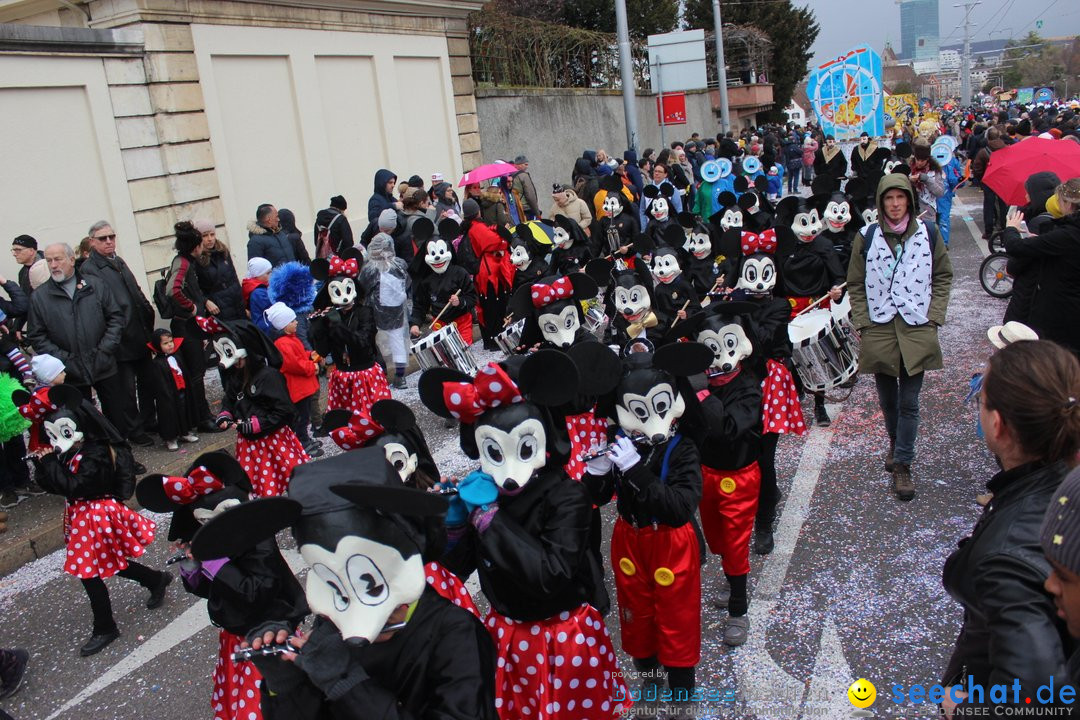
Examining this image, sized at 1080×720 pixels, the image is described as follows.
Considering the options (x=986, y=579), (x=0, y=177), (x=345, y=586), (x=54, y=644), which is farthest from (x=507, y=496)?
(x=0, y=177)

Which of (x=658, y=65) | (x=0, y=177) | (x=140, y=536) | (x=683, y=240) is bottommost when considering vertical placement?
(x=140, y=536)

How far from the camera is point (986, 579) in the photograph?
204cm

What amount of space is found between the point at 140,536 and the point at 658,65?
51.0 ft

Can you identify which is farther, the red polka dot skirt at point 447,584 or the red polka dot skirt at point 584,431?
the red polka dot skirt at point 584,431

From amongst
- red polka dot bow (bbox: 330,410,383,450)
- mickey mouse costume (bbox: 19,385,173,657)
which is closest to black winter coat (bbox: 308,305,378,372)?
mickey mouse costume (bbox: 19,385,173,657)

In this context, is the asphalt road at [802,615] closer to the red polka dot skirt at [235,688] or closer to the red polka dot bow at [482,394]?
the red polka dot skirt at [235,688]

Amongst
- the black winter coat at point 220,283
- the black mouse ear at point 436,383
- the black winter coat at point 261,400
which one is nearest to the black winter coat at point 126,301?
the black winter coat at point 220,283

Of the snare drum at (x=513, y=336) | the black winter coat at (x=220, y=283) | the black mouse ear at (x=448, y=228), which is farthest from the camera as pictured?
the black mouse ear at (x=448, y=228)

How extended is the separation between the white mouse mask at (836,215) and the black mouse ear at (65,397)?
576 cm

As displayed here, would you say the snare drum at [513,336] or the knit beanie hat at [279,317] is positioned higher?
the knit beanie hat at [279,317]

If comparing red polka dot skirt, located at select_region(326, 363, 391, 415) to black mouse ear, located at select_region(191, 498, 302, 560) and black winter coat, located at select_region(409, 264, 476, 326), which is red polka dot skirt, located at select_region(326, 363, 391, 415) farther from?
black mouse ear, located at select_region(191, 498, 302, 560)

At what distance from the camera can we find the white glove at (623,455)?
3.21m

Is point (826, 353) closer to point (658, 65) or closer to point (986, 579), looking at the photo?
point (986, 579)

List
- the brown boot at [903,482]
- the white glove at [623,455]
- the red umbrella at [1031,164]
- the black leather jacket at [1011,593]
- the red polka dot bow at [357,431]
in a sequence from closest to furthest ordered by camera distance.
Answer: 1. the black leather jacket at [1011,593]
2. the white glove at [623,455]
3. the red polka dot bow at [357,431]
4. the brown boot at [903,482]
5. the red umbrella at [1031,164]
